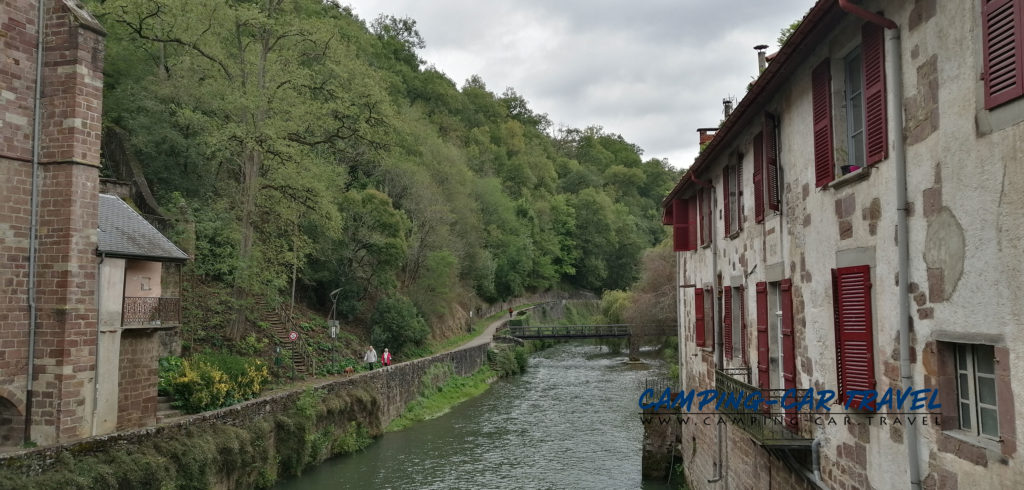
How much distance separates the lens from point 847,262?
656 centimetres

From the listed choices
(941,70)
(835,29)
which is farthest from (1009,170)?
(835,29)

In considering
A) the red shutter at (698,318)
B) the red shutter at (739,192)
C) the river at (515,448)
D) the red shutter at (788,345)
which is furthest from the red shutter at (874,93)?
the river at (515,448)

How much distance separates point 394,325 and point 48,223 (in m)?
17.5

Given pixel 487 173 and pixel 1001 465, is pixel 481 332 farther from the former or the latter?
pixel 1001 465

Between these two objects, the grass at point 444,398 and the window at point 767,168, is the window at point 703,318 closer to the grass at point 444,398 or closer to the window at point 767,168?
the window at point 767,168

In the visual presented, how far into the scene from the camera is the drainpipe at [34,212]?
528 inches

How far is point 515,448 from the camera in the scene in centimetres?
2039

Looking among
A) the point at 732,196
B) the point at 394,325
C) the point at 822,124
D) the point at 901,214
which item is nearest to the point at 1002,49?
the point at 901,214

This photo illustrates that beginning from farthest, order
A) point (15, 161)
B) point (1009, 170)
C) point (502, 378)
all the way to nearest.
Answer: point (502, 378) → point (15, 161) → point (1009, 170)

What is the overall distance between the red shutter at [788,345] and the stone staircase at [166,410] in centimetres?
1319

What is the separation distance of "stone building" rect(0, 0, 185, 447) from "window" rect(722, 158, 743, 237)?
38.9ft

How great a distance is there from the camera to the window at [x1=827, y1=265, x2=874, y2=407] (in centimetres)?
619

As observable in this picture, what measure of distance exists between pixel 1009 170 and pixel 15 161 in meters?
15.3

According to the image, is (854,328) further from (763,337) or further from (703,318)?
(703,318)
